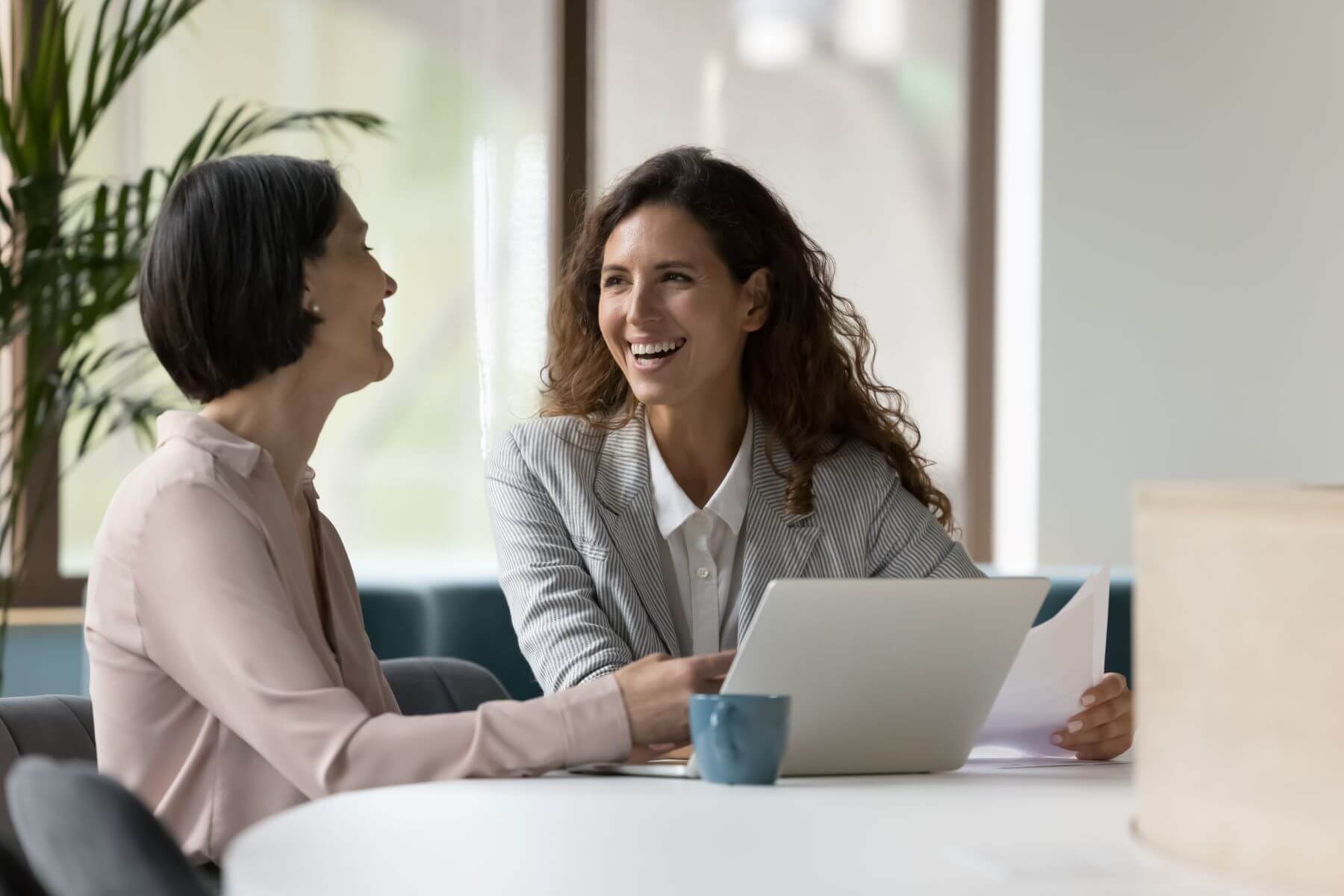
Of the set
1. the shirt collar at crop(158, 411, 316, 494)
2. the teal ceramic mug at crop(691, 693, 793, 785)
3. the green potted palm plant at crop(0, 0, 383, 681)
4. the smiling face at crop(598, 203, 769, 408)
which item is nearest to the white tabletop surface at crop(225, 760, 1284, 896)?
the teal ceramic mug at crop(691, 693, 793, 785)

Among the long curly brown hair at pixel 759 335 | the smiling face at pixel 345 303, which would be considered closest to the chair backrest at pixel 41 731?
the smiling face at pixel 345 303

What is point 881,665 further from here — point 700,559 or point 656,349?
point 656,349

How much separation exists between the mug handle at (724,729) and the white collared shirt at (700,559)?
0.82 m

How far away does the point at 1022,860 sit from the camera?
97 centimetres

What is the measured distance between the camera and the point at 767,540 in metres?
2.10

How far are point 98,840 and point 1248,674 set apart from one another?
647 mm

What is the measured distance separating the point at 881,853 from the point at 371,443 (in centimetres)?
320

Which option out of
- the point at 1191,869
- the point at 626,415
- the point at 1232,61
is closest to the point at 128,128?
the point at 626,415

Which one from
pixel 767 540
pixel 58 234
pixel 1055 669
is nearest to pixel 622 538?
pixel 767 540

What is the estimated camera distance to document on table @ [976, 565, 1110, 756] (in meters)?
1.59

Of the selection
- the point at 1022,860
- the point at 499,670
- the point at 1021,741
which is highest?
the point at 1022,860

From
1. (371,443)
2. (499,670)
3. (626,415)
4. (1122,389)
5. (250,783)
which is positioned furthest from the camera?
(1122,389)

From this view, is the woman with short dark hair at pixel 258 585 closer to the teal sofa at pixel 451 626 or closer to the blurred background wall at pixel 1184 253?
the teal sofa at pixel 451 626

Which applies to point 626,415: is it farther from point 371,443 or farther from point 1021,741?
point 371,443
